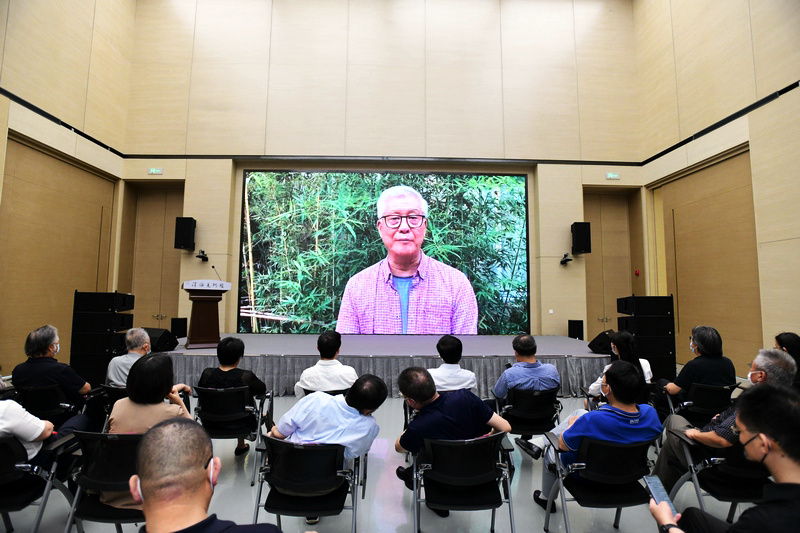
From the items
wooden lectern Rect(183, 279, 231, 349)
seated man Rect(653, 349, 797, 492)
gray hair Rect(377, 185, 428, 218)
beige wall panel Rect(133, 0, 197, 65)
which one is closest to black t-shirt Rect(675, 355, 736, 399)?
seated man Rect(653, 349, 797, 492)

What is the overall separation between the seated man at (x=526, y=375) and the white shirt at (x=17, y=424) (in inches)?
112

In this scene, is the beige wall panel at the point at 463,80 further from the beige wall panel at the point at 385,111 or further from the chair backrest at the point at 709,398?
the chair backrest at the point at 709,398

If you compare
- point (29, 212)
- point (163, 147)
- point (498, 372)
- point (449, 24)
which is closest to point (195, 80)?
point (163, 147)

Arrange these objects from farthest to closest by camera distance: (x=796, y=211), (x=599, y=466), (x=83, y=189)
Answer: (x=83, y=189)
(x=796, y=211)
(x=599, y=466)

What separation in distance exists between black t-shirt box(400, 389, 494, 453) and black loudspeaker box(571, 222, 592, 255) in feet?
22.0

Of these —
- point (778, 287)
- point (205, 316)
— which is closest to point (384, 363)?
point (205, 316)

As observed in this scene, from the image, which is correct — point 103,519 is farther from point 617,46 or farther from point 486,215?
point 617,46

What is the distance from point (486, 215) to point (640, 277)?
11.8 ft

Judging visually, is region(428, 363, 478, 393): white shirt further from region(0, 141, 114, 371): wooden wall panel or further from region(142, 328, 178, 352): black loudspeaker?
region(0, 141, 114, 371): wooden wall panel

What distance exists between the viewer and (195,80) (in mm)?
8383

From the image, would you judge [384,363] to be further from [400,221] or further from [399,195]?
[399,195]

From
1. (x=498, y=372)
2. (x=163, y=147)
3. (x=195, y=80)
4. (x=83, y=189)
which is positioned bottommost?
(x=498, y=372)

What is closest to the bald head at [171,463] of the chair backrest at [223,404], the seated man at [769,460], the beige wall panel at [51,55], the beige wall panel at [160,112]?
the seated man at [769,460]

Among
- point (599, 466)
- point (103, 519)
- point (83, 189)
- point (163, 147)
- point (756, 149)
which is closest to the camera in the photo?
point (103, 519)
